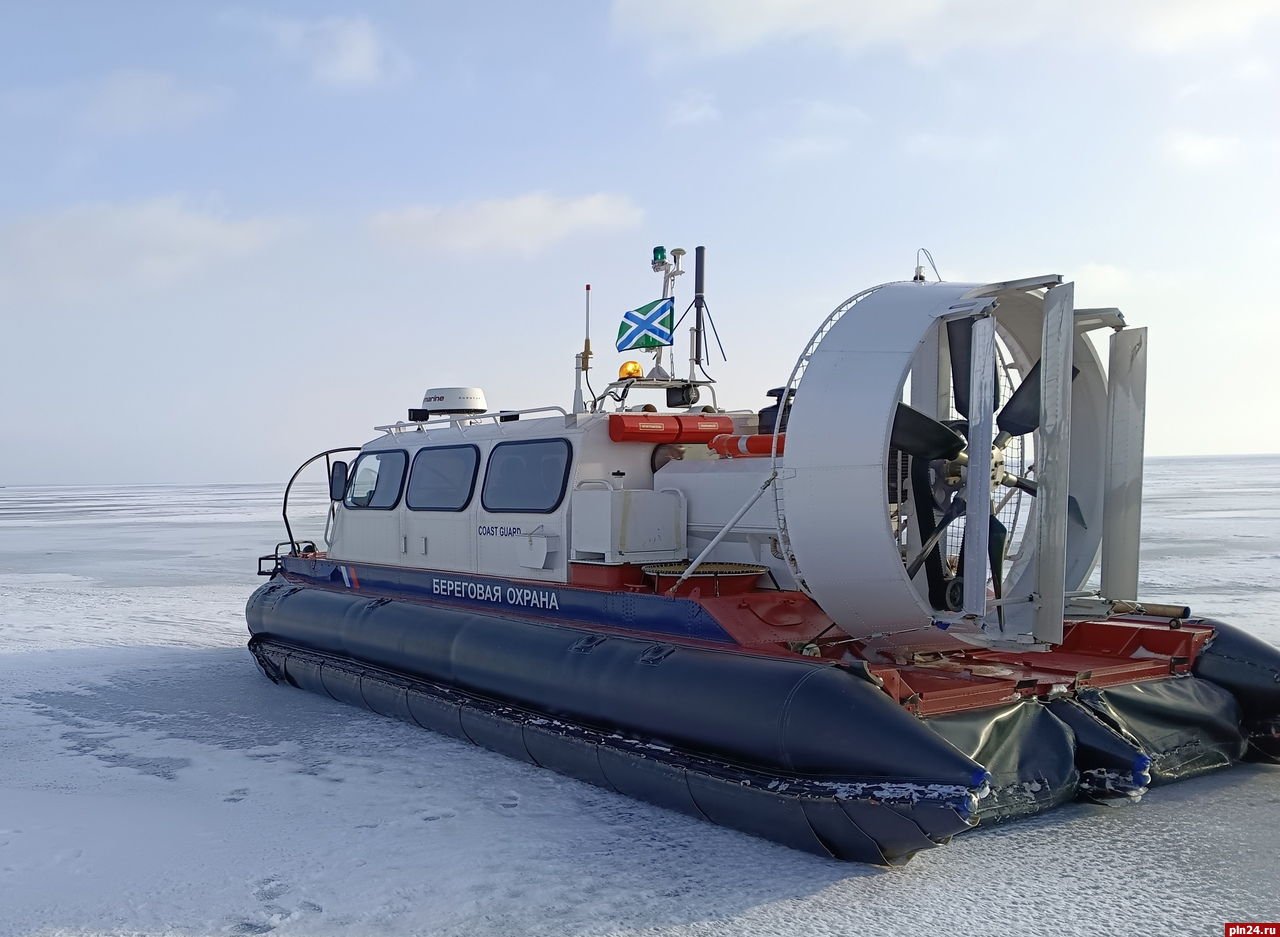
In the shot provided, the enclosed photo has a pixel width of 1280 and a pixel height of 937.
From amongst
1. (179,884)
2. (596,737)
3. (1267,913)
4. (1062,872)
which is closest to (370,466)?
(596,737)

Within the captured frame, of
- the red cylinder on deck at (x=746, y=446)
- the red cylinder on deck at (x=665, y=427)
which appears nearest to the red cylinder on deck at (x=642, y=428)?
the red cylinder on deck at (x=665, y=427)

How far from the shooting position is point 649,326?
6.73 meters

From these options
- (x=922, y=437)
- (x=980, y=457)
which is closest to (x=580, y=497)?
(x=922, y=437)

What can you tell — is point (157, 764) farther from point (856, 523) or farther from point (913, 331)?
point (913, 331)

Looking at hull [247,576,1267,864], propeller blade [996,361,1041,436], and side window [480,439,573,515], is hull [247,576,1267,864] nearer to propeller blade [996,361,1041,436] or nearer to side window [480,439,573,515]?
side window [480,439,573,515]

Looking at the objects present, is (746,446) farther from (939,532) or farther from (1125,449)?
(1125,449)

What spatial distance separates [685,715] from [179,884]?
1.96 metres

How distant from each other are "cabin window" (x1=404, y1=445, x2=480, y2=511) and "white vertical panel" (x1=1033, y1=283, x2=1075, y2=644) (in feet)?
12.1

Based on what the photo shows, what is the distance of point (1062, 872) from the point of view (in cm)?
376

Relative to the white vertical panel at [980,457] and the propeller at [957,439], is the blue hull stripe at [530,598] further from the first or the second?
the white vertical panel at [980,457]

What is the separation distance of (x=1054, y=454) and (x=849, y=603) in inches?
39.3

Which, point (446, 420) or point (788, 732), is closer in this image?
point (788, 732)

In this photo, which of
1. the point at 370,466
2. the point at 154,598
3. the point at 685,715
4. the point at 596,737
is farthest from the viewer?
the point at 154,598

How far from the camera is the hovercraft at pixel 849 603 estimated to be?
3941mm
